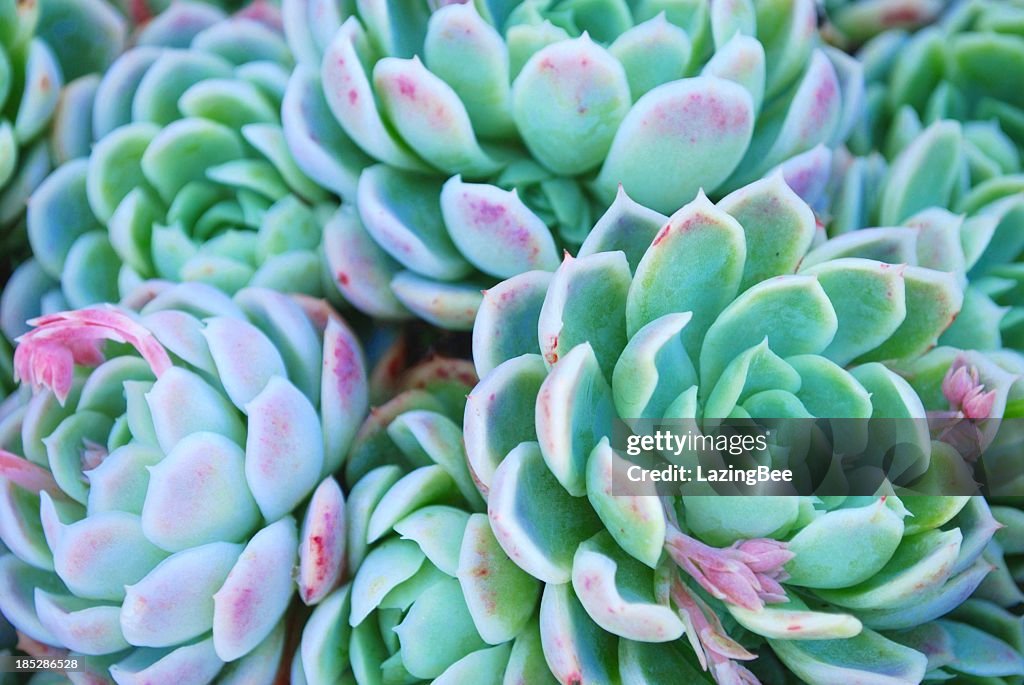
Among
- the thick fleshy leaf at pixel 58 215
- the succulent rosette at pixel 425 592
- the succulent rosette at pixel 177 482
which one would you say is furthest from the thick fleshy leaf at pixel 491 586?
the thick fleshy leaf at pixel 58 215

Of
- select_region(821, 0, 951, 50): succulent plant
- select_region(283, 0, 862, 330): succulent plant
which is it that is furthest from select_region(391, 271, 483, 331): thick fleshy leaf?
select_region(821, 0, 951, 50): succulent plant

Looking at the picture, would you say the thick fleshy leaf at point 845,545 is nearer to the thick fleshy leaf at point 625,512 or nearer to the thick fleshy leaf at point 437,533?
the thick fleshy leaf at point 625,512

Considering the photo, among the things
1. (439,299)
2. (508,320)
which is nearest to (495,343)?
(508,320)

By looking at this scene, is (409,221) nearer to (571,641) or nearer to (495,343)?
(495,343)

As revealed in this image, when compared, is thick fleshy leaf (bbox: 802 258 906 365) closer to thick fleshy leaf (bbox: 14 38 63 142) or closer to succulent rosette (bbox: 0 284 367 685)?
succulent rosette (bbox: 0 284 367 685)

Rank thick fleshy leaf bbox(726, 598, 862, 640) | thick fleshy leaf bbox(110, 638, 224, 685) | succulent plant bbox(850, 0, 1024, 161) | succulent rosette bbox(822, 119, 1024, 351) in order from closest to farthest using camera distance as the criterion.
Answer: thick fleshy leaf bbox(726, 598, 862, 640) → thick fleshy leaf bbox(110, 638, 224, 685) → succulent rosette bbox(822, 119, 1024, 351) → succulent plant bbox(850, 0, 1024, 161)

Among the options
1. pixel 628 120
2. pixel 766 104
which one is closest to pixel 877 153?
pixel 766 104
